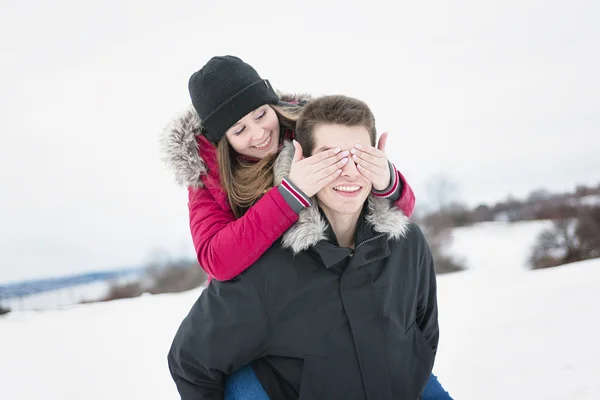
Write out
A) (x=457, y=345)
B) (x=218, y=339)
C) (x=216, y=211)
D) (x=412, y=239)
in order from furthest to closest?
(x=457, y=345) → (x=216, y=211) → (x=412, y=239) → (x=218, y=339)

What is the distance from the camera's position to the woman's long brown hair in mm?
2133

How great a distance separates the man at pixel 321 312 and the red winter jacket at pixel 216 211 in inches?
2.7

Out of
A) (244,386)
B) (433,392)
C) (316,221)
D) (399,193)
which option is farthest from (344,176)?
(433,392)

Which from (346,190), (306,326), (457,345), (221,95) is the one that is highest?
(221,95)

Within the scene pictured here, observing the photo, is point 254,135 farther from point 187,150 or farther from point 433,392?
point 433,392

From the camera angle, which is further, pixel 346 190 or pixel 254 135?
pixel 254 135

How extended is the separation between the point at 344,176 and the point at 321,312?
21.8 inches

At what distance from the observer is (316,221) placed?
1.83 meters

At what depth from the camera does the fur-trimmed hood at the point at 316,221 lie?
1.78 metres

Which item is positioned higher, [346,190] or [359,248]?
[346,190]

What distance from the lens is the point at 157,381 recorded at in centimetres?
452

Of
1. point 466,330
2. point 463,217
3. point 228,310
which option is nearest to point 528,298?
point 466,330

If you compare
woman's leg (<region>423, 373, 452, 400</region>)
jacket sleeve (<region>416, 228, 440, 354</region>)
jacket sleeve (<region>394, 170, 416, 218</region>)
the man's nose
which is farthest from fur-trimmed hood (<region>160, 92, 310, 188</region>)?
woman's leg (<region>423, 373, 452, 400</region>)

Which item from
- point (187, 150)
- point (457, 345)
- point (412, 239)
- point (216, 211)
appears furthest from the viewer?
point (457, 345)
